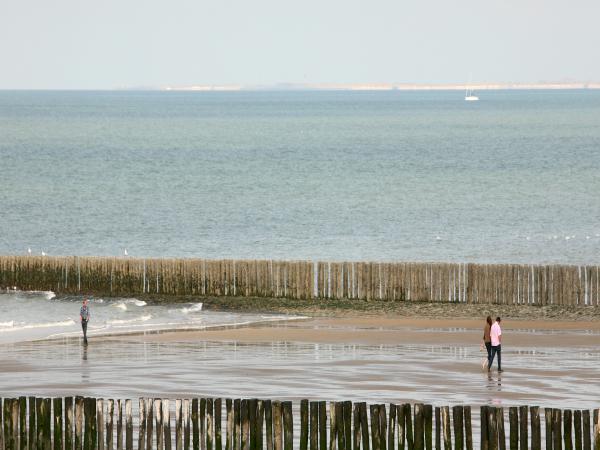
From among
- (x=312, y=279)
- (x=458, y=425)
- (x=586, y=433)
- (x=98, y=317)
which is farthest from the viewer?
(x=312, y=279)

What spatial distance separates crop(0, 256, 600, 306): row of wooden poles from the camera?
4025 cm

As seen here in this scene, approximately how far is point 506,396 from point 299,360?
643 cm

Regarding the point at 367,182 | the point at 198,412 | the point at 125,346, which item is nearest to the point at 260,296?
the point at 125,346

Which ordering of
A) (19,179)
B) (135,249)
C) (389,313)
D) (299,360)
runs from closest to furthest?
1. (299,360)
2. (389,313)
3. (135,249)
4. (19,179)

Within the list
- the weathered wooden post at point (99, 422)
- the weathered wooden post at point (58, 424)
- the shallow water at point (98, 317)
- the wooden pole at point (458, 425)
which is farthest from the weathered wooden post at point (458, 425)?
the shallow water at point (98, 317)

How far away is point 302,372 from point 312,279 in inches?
502

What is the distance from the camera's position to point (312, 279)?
41.9 m

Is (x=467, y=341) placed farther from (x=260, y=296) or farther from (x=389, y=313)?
(x=260, y=296)

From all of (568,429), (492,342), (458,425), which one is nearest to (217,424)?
(458,425)

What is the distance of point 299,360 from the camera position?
31234mm

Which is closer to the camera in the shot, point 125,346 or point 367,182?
point 125,346

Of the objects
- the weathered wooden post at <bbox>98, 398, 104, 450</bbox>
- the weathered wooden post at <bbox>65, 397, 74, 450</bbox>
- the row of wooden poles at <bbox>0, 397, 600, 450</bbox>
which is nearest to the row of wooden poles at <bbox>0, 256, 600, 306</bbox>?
the row of wooden poles at <bbox>0, 397, 600, 450</bbox>

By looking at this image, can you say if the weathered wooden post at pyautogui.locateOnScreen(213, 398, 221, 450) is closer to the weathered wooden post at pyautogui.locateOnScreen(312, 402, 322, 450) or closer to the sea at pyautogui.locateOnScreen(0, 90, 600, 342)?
the weathered wooden post at pyautogui.locateOnScreen(312, 402, 322, 450)

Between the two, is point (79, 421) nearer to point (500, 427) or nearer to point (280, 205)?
point (500, 427)
